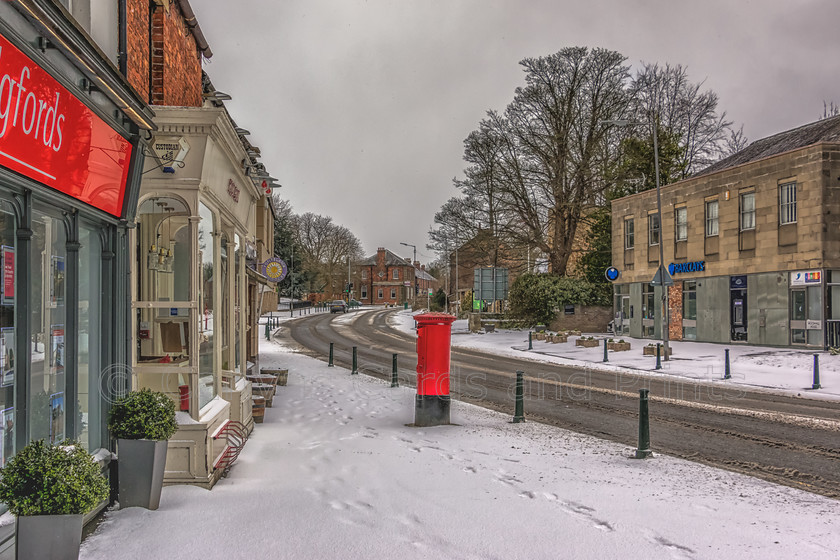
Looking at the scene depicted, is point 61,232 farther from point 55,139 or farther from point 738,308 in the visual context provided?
point 738,308

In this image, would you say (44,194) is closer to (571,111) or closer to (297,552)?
(297,552)

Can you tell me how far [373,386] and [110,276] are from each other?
9.72 m

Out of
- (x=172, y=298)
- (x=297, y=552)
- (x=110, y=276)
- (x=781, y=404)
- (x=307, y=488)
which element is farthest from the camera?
(x=781, y=404)

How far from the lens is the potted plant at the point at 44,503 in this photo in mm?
3406

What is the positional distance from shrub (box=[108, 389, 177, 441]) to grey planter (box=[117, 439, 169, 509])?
7 centimetres

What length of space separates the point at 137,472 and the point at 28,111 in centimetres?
290

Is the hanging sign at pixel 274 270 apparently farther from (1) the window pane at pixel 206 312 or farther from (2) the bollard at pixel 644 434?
(2) the bollard at pixel 644 434

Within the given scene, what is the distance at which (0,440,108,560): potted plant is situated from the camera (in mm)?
3406

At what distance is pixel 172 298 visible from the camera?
22.4 ft

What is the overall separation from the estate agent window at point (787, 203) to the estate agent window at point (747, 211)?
133cm

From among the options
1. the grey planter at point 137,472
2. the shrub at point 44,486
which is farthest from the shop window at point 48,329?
the shrub at point 44,486

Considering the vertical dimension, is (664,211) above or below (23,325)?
above

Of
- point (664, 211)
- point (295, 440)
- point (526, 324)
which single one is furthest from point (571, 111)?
point (295, 440)

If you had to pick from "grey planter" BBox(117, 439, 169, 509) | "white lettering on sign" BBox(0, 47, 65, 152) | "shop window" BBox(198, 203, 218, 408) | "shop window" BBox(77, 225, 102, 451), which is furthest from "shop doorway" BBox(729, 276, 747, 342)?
"white lettering on sign" BBox(0, 47, 65, 152)
